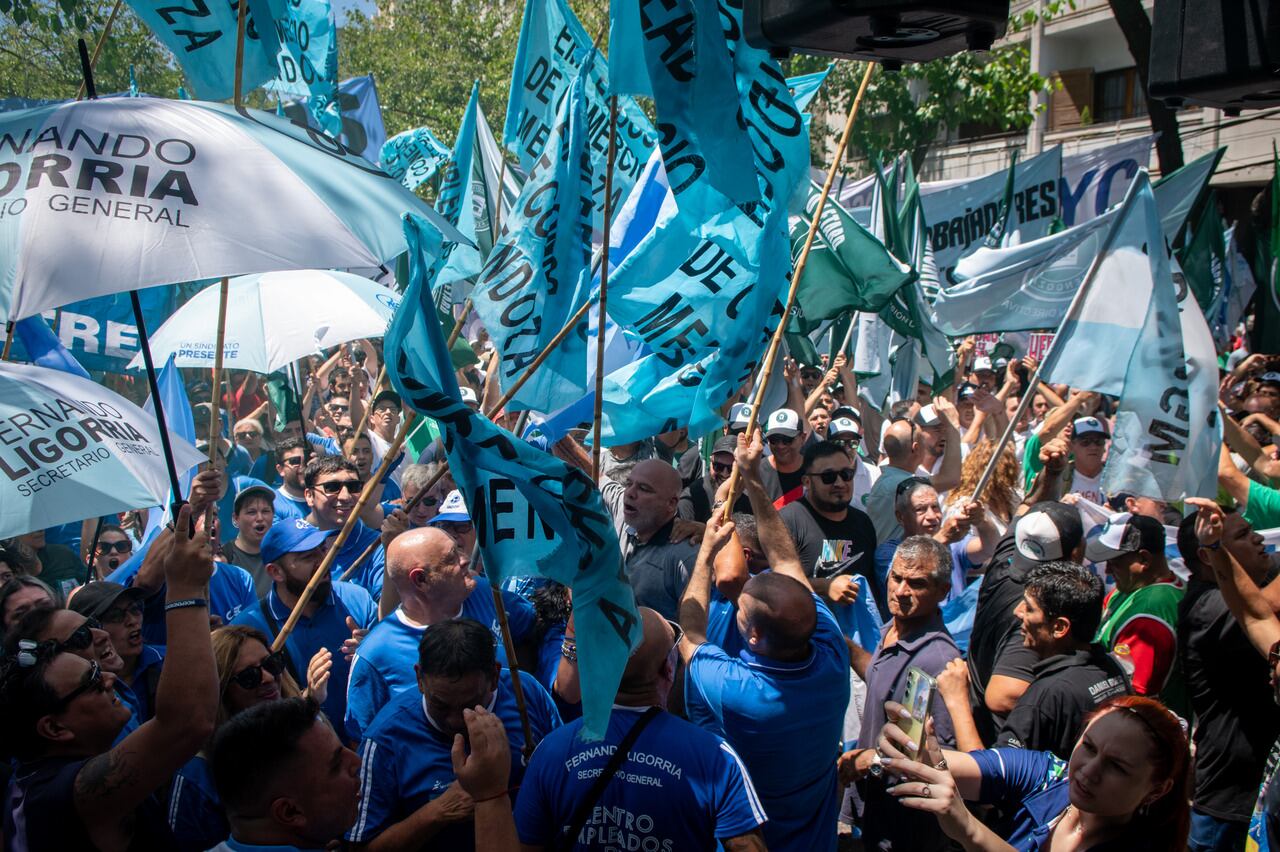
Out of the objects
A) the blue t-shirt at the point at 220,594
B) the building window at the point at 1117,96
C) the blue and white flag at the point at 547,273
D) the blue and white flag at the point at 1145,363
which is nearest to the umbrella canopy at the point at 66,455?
the blue t-shirt at the point at 220,594

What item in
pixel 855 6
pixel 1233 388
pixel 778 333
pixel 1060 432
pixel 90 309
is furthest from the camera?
pixel 1233 388

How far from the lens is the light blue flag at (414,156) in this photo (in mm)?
10406

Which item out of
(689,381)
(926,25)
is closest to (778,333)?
(689,381)

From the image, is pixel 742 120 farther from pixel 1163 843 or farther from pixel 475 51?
pixel 475 51

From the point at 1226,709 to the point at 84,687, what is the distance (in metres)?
4.11

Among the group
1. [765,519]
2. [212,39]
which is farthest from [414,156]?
[765,519]

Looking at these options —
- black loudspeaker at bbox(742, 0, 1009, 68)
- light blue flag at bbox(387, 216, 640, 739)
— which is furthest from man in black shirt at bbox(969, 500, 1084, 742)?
black loudspeaker at bbox(742, 0, 1009, 68)

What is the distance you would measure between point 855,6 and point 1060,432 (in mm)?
5725

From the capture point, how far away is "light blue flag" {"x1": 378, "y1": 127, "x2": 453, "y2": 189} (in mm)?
10406

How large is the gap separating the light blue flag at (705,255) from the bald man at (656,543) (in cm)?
75

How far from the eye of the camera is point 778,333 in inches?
177

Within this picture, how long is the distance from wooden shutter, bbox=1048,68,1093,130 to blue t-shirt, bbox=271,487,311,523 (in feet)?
86.4

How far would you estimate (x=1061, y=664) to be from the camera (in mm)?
4043

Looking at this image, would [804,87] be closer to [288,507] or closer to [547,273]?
[547,273]
